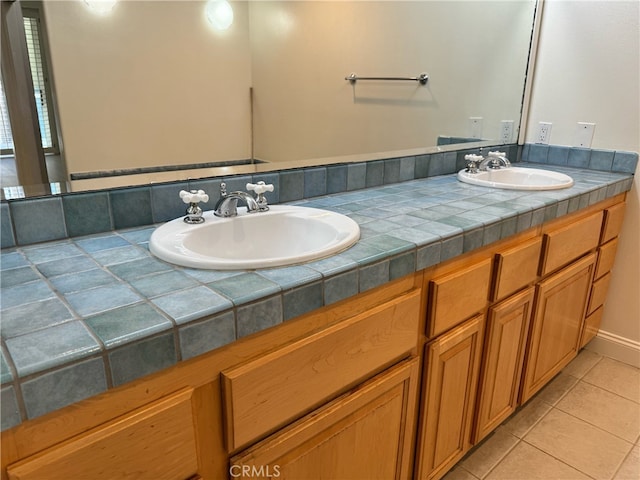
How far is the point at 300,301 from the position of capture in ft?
2.62

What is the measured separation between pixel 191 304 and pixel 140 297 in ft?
0.30

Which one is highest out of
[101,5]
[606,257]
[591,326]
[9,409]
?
[101,5]

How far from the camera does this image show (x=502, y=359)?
1450mm

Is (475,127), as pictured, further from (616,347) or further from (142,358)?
(142,358)

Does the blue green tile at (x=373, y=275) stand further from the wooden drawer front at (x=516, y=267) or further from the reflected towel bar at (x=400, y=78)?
the reflected towel bar at (x=400, y=78)

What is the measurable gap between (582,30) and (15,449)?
2330mm

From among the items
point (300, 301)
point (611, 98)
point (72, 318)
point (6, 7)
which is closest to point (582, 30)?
point (611, 98)

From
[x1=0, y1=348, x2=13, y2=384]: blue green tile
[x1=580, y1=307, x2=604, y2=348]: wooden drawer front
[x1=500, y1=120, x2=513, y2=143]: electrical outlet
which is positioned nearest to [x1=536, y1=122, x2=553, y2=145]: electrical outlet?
[x1=500, y1=120, x2=513, y2=143]: electrical outlet

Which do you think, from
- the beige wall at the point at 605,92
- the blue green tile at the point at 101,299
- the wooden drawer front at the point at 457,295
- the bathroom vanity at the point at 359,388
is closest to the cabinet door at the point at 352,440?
the bathroom vanity at the point at 359,388

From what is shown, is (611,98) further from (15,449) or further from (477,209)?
(15,449)

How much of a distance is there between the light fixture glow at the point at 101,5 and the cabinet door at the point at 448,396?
3.57 ft

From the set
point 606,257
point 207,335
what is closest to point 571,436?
point 606,257

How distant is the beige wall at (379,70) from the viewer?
1447 mm

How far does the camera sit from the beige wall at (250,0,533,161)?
57.0 inches
